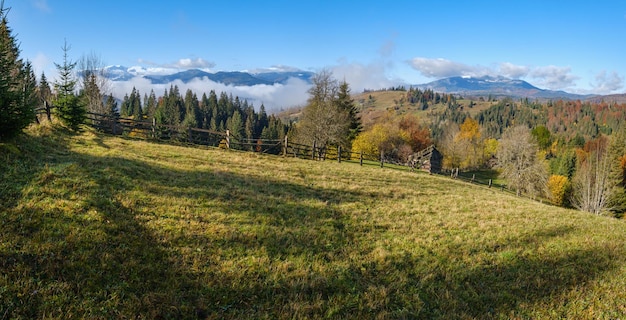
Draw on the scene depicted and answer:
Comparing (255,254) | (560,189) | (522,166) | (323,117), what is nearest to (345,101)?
(323,117)

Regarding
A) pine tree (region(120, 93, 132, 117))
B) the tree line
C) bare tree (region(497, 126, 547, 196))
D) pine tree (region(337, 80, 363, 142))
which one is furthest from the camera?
pine tree (region(120, 93, 132, 117))

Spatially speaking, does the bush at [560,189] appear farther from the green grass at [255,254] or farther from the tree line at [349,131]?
the green grass at [255,254]

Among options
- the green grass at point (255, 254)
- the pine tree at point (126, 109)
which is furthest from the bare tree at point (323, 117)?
the pine tree at point (126, 109)

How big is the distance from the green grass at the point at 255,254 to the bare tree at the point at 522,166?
122ft

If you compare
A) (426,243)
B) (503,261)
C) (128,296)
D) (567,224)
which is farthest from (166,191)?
(567,224)

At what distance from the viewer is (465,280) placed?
8.05 meters

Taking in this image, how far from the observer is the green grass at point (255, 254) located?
5660 mm

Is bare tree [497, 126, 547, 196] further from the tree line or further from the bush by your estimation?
the bush

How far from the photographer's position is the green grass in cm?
566

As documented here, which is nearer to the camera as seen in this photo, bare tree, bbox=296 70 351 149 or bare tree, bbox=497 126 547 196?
bare tree, bbox=296 70 351 149

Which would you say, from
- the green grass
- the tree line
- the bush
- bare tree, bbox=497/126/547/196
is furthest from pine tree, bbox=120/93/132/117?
the bush

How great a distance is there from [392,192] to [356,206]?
16.0 feet

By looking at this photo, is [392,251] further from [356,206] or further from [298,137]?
[298,137]

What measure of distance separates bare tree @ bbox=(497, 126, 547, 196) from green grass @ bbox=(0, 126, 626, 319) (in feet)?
122
